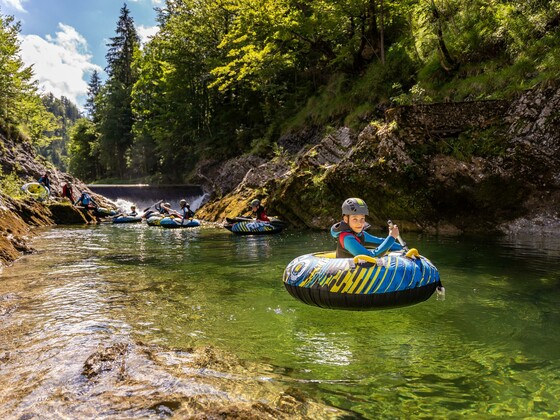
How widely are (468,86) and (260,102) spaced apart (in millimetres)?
18177

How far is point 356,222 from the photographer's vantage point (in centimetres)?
631

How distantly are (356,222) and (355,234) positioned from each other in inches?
7.9

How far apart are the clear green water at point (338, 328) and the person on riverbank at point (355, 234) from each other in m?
0.90

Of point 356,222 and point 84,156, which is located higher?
point 84,156

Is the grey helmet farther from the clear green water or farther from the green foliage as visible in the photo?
the green foliage

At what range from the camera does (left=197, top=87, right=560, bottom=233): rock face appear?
13.4 m

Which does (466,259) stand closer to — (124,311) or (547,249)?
(547,249)

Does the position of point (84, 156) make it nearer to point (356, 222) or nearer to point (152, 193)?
point (152, 193)

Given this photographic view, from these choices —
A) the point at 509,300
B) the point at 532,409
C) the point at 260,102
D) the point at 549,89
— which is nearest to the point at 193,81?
the point at 260,102

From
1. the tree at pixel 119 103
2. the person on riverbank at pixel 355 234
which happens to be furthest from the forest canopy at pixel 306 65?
the person on riverbank at pixel 355 234

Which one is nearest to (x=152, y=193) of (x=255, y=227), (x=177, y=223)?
(x=177, y=223)

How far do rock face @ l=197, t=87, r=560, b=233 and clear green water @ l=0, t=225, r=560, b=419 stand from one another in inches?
155

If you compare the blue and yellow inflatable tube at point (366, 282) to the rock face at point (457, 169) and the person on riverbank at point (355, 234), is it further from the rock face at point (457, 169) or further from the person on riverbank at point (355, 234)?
the rock face at point (457, 169)

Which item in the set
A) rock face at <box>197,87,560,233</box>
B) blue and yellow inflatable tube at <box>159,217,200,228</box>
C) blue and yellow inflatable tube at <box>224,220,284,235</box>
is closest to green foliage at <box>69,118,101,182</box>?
blue and yellow inflatable tube at <box>159,217,200,228</box>
